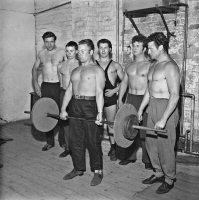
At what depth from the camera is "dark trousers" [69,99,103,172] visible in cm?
382

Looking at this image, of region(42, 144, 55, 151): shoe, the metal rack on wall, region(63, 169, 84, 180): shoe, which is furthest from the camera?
region(42, 144, 55, 151): shoe

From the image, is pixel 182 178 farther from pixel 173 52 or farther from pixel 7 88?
pixel 7 88

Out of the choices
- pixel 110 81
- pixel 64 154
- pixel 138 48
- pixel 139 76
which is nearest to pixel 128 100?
pixel 139 76

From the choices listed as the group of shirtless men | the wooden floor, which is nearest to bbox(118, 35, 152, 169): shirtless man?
the group of shirtless men

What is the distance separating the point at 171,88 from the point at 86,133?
1.30 meters

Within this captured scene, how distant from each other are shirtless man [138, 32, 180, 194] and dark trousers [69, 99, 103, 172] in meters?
0.73

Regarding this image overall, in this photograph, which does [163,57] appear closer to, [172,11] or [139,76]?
[139,76]

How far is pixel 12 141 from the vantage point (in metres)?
5.89

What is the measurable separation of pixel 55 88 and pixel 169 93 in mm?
2588

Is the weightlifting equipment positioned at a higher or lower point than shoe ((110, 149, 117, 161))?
higher

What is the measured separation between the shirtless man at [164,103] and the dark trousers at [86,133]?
2.40 feet

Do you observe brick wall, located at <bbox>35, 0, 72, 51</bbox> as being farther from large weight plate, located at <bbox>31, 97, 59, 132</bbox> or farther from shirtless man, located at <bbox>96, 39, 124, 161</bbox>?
large weight plate, located at <bbox>31, 97, 59, 132</bbox>

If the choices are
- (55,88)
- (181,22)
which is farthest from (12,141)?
(181,22)

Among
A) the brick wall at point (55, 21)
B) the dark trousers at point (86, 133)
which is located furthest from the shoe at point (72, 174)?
the brick wall at point (55, 21)
